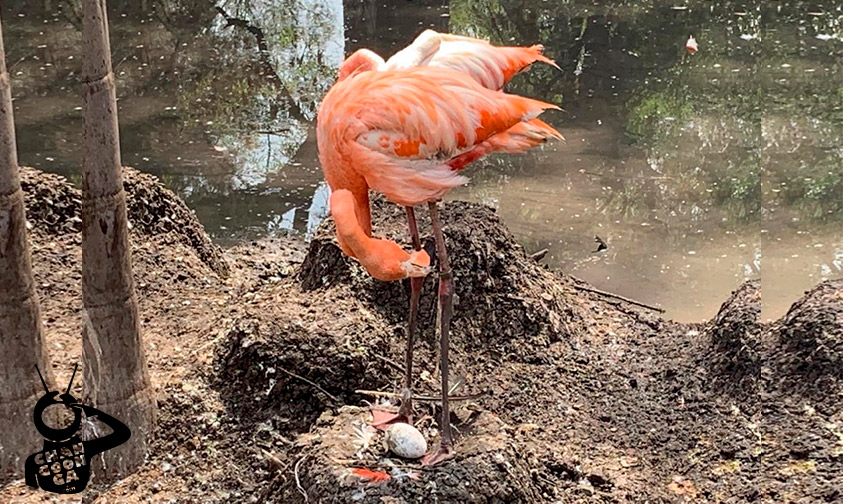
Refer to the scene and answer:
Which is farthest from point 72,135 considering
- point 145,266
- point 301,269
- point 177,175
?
point 301,269

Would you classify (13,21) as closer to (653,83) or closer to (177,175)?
(177,175)

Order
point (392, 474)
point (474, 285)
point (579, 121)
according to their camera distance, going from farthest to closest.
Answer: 1. point (579, 121)
2. point (474, 285)
3. point (392, 474)

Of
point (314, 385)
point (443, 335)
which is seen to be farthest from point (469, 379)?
point (443, 335)

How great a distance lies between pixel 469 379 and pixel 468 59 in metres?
1.26

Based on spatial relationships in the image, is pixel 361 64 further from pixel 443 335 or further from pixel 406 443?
pixel 406 443

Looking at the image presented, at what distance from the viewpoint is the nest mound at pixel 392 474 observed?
271cm

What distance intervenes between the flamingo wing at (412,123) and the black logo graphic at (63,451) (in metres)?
Answer: 1.18

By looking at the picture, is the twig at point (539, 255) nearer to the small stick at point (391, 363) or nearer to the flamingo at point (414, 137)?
the small stick at point (391, 363)

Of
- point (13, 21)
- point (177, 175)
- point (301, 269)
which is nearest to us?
point (301, 269)

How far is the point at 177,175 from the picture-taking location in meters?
5.49

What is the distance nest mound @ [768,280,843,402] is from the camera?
3.35 metres

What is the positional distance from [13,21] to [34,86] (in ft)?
Answer: 5.70

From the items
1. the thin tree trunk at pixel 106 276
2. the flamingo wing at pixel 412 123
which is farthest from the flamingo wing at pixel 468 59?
the thin tree trunk at pixel 106 276

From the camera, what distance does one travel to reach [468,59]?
293 cm
